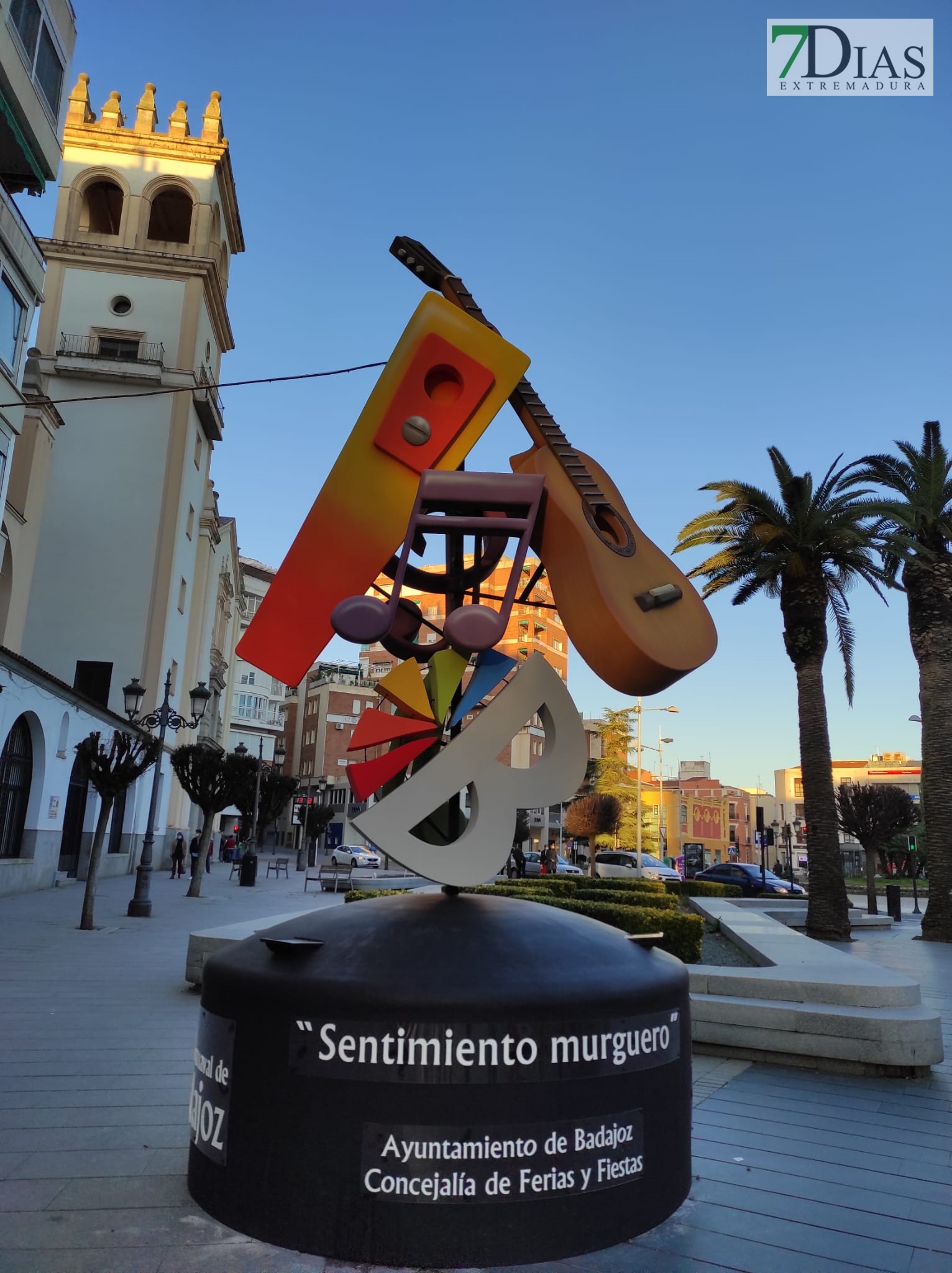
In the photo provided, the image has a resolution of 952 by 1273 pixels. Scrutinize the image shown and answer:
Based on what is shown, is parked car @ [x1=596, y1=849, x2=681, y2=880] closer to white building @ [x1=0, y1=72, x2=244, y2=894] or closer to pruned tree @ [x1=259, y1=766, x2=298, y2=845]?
pruned tree @ [x1=259, y1=766, x2=298, y2=845]

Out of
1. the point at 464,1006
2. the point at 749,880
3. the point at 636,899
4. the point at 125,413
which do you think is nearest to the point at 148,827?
the point at 636,899

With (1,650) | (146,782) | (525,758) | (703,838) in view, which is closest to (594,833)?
(146,782)

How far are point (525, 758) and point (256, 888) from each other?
40.1 metres

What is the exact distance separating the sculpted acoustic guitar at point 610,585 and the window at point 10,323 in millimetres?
16659

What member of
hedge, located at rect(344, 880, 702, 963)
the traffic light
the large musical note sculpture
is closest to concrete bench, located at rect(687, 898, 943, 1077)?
hedge, located at rect(344, 880, 702, 963)

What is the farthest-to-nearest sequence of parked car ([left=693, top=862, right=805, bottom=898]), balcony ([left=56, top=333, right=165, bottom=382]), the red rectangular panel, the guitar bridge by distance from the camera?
balcony ([left=56, top=333, right=165, bottom=382]), parked car ([left=693, top=862, right=805, bottom=898]), the red rectangular panel, the guitar bridge

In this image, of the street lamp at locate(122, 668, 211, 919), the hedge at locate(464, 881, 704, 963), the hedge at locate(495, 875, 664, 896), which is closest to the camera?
the hedge at locate(464, 881, 704, 963)

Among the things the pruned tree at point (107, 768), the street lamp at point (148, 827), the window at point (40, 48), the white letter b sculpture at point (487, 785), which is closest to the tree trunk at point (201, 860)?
the street lamp at point (148, 827)

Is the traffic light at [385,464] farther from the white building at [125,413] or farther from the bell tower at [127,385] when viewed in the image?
the bell tower at [127,385]

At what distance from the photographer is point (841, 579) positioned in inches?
794

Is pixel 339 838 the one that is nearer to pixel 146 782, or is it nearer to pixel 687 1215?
pixel 146 782

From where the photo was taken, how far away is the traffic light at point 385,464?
6.25 metres

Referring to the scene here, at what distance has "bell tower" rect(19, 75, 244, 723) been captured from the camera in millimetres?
32438

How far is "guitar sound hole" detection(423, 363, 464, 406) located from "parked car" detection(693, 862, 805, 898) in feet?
86.1
